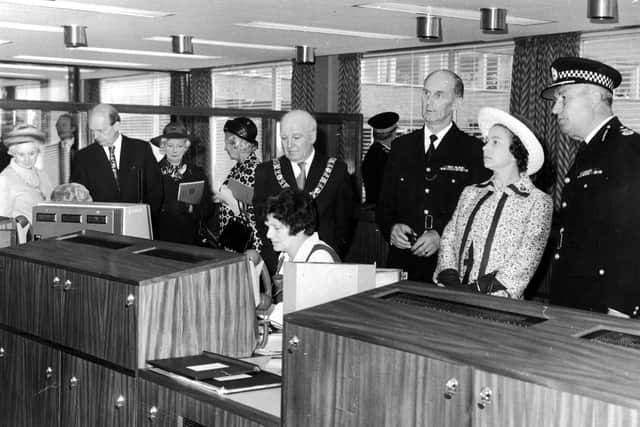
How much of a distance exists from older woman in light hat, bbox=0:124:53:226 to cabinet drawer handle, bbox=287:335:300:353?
3300 mm

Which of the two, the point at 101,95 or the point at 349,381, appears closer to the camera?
the point at 349,381

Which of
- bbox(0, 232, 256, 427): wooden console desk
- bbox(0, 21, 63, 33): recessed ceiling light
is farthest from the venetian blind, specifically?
bbox(0, 232, 256, 427): wooden console desk

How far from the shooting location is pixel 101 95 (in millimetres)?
16266

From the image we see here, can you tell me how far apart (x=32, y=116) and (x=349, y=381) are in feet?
15.2

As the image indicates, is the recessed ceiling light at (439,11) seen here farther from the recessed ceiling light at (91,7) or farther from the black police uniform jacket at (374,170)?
the recessed ceiling light at (91,7)

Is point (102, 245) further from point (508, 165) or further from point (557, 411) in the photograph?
point (557, 411)

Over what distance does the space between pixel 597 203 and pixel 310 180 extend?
1.87 meters

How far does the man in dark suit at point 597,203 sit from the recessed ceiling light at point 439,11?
4221 mm

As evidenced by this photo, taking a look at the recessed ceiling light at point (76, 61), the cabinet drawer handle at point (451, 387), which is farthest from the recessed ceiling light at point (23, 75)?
the cabinet drawer handle at point (451, 387)

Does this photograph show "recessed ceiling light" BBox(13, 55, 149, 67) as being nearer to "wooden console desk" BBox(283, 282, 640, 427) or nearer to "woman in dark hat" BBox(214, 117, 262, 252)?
"woman in dark hat" BBox(214, 117, 262, 252)

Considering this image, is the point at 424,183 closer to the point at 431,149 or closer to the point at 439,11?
the point at 431,149

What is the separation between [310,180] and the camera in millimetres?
5172

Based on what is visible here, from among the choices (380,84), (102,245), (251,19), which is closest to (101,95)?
(380,84)

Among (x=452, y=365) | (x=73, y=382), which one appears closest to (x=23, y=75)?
(x=73, y=382)
